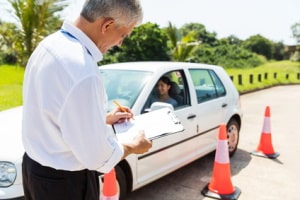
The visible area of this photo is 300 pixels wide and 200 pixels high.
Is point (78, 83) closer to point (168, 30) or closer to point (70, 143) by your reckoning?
point (70, 143)

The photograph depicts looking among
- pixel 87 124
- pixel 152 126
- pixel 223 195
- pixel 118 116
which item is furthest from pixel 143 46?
pixel 87 124

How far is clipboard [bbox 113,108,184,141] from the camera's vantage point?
2.05m

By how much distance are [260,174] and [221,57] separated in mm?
27198

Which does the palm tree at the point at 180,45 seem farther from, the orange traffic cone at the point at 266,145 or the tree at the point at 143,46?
the orange traffic cone at the point at 266,145

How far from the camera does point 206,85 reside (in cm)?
507

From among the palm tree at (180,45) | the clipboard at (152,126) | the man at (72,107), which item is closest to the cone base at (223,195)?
the clipboard at (152,126)

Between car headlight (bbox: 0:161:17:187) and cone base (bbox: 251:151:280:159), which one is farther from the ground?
car headlight (bbox: 0:161:17:187)

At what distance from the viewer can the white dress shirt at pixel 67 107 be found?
1305 millimetres

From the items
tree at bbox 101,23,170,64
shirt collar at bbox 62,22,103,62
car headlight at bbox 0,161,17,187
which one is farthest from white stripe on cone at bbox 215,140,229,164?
tree at bbox 101,23,170,64

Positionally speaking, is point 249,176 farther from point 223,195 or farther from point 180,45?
point 180,45

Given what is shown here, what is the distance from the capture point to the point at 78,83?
1283 mm

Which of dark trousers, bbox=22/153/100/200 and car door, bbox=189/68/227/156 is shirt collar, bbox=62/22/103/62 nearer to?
dark trousers, bbox=22/153/100/200

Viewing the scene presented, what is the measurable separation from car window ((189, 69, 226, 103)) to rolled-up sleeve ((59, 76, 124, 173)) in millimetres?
3380

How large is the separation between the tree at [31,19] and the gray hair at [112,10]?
10.6 m
